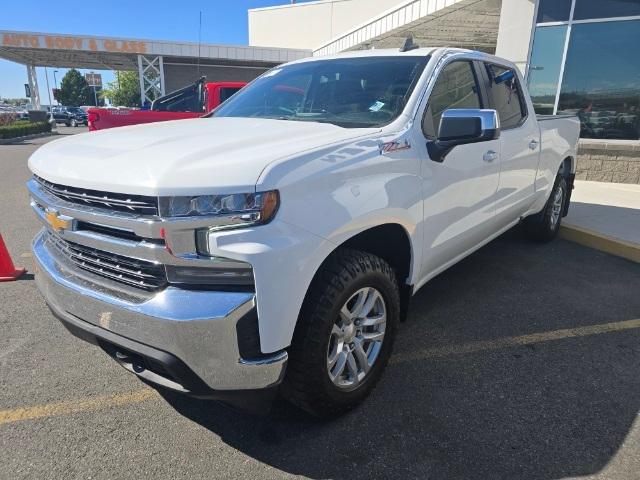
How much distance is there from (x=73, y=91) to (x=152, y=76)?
234ft

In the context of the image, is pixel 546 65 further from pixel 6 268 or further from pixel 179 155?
pixel 6 268

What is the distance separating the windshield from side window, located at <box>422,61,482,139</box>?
0.17 metres

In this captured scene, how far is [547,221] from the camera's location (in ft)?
18.2

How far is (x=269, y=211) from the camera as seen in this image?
189 centimetres

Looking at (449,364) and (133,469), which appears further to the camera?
(449,364)

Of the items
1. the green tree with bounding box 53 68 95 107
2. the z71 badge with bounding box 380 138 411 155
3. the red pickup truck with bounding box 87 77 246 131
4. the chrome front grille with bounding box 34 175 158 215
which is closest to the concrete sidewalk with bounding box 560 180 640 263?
the z71 badge with bounding box 380 138 411 155

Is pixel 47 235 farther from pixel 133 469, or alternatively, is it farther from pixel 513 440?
pixel 513 440

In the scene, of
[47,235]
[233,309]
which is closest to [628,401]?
[233,309]

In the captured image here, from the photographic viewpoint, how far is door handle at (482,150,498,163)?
3475 millimetres

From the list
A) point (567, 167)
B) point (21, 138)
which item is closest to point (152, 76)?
point (21, 138)

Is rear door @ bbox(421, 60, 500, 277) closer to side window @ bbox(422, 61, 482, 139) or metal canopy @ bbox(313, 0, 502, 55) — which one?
side window @ bbox(422, 61, 482, 139)

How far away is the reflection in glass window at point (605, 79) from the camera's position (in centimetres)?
936

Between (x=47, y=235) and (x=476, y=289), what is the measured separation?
3.44 meters

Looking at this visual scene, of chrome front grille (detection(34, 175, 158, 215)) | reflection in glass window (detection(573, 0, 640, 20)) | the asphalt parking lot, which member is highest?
reflection in glass window (detection(573, 0, 640, 20))
